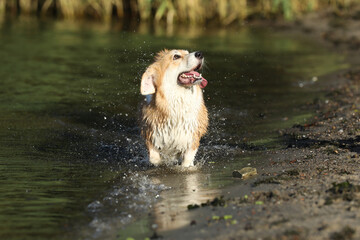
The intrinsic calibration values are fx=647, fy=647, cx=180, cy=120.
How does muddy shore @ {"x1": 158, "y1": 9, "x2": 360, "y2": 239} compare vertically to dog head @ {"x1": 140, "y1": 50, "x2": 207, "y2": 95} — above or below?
below

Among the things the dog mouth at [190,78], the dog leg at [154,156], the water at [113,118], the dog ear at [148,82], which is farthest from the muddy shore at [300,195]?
the dog ear at [148,82]

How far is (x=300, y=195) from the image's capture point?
493 centimetres

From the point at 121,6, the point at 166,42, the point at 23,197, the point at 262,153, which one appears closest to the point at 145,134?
the point at 262,153

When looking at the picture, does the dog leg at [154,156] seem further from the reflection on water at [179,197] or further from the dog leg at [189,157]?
the reflection on water at [179,197]

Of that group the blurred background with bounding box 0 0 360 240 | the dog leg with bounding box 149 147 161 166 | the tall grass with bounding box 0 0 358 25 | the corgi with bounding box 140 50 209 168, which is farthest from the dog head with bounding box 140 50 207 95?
the tall grass with bounding box 0 0 358 25

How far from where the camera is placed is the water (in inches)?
203

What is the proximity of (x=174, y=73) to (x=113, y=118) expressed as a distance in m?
2.94

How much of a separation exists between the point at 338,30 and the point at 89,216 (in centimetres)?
1214

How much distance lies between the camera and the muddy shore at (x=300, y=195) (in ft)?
14.0

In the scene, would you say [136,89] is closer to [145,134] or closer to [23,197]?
[145,134]

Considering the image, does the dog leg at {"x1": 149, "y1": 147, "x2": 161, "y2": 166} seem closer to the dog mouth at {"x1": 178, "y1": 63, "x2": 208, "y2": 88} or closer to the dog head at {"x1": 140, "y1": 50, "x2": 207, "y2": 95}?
the dog head at {"x1": 140, "y1": 50, "x2": 207, "y2": 95}

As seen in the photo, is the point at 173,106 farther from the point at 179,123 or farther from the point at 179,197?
the point at 179,197

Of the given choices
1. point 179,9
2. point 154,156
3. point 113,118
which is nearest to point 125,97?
point 113,118

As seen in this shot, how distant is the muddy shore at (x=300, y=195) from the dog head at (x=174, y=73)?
1140 mm
